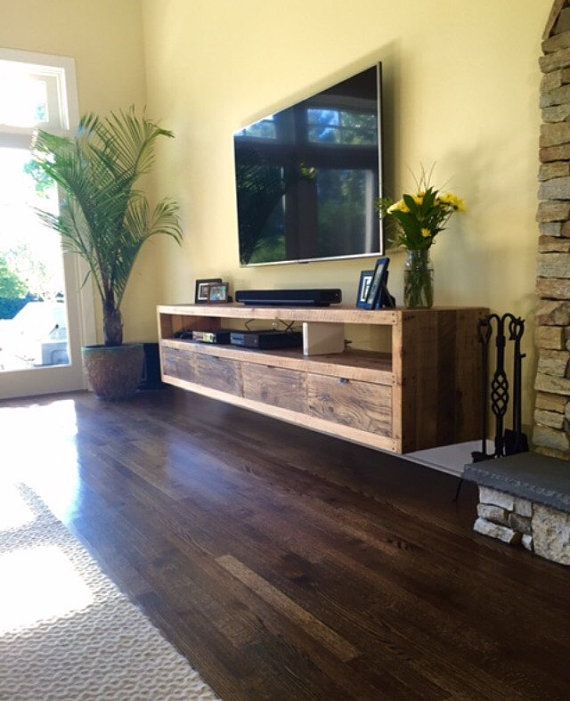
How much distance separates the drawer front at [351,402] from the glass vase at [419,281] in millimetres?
349

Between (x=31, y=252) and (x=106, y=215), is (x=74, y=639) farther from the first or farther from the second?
(x=31, y=252)

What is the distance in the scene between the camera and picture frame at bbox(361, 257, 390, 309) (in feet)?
7.15

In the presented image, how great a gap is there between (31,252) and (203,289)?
1509 mm

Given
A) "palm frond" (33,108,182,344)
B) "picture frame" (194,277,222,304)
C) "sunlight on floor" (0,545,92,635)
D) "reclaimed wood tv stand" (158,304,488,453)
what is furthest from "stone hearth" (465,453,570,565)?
"palm frond" (33,108,182,344)

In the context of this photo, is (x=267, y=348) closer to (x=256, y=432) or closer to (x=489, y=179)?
Answer: (x=256, y=432)

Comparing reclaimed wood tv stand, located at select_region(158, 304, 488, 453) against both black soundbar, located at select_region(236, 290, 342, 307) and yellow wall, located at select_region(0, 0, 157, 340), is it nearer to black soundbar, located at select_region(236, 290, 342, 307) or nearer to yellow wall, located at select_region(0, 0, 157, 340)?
black soundbar, located at select_region(236, 290, 342, 307)

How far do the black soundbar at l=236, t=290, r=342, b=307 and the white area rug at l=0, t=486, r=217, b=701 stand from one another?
1.33 m

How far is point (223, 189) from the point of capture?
3822mm

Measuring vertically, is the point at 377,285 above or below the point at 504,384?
above

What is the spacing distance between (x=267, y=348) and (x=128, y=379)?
5.36 feet

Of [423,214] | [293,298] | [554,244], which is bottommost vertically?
[293,298]

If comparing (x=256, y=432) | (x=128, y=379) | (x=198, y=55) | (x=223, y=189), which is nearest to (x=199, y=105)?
(x=198, y=55)

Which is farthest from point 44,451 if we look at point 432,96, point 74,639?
point 432,96

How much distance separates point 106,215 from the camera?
4.04 m
